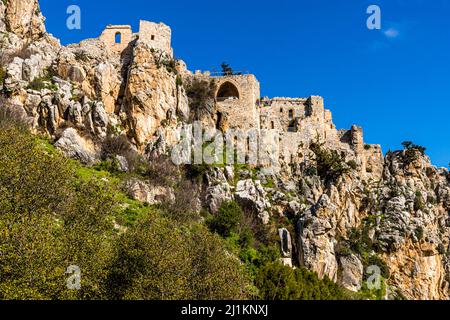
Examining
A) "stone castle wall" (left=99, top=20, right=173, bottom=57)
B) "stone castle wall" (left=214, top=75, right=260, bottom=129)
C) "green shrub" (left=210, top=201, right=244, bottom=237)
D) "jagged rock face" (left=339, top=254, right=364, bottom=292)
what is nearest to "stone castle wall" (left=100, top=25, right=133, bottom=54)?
"stone castle wall" (left=99, top=20, right=173, bottom=57)

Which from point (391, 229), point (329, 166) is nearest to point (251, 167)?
point (329, 166)

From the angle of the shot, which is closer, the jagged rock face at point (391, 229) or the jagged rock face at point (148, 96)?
the jagged rock face at point (391, 229)

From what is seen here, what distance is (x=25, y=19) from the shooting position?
49.3 metres

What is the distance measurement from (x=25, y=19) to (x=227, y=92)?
2568 cm

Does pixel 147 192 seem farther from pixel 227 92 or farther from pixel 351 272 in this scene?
pixel 351 272

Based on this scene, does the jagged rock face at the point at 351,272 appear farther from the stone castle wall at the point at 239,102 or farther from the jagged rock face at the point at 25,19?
Answer: the jagged rock face at the point at 25,19

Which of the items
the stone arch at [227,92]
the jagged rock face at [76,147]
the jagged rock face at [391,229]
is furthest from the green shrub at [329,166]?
the jagged rock face at [76,147]

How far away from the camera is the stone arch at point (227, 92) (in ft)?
180

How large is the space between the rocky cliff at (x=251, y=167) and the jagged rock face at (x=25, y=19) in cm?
12

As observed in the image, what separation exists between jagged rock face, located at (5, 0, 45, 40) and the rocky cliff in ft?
0.38

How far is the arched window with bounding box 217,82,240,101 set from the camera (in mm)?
54912

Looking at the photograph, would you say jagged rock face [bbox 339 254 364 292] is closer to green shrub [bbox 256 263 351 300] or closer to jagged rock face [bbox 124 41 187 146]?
green shrub [bbox 256 263 351 300]

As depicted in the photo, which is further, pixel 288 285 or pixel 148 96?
pixel 148 96
